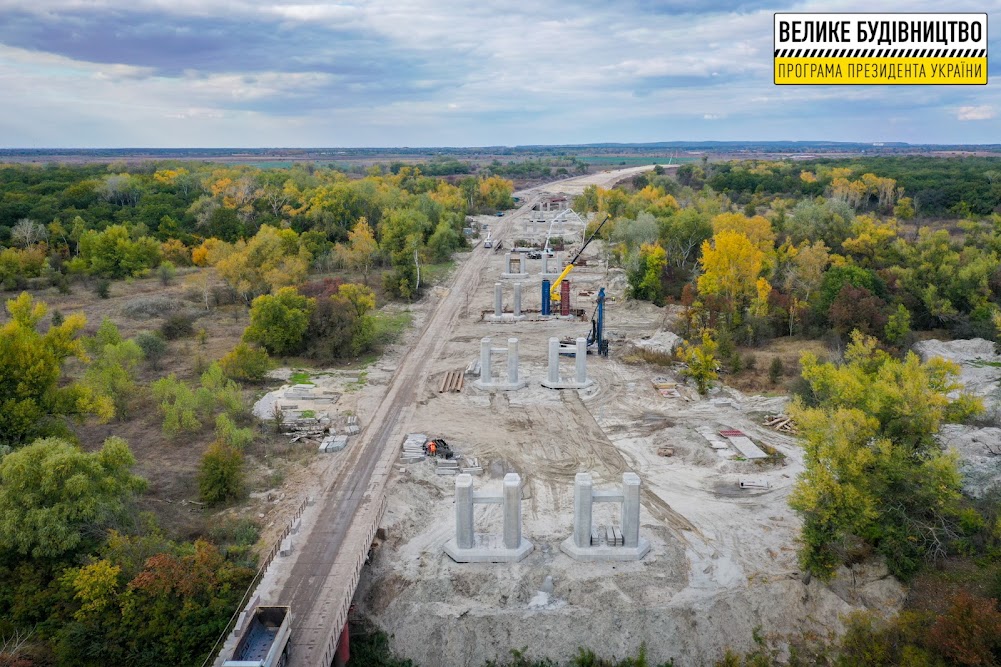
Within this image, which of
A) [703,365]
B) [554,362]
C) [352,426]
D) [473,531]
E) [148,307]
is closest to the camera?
[473,531]

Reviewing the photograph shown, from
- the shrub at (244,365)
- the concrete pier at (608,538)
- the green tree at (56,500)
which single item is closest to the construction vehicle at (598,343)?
the shrub at (244,365)

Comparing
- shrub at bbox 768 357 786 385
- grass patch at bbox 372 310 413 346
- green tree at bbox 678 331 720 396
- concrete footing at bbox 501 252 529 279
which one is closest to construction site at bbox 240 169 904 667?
green tree at bbox 678 331 720 396

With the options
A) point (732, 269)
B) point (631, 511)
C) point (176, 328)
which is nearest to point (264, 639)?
point (631, 511)

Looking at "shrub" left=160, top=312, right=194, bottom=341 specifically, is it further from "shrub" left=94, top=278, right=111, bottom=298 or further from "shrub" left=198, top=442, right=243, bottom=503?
"shrub" left=198, top=442, right=243, bottom=503

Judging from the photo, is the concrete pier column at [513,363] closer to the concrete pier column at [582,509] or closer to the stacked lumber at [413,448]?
the stacked lumber at [413,448]

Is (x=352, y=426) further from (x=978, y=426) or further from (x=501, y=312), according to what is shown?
(x=978, y=426)

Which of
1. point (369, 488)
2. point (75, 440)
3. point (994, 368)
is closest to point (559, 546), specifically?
point (369, 488)
